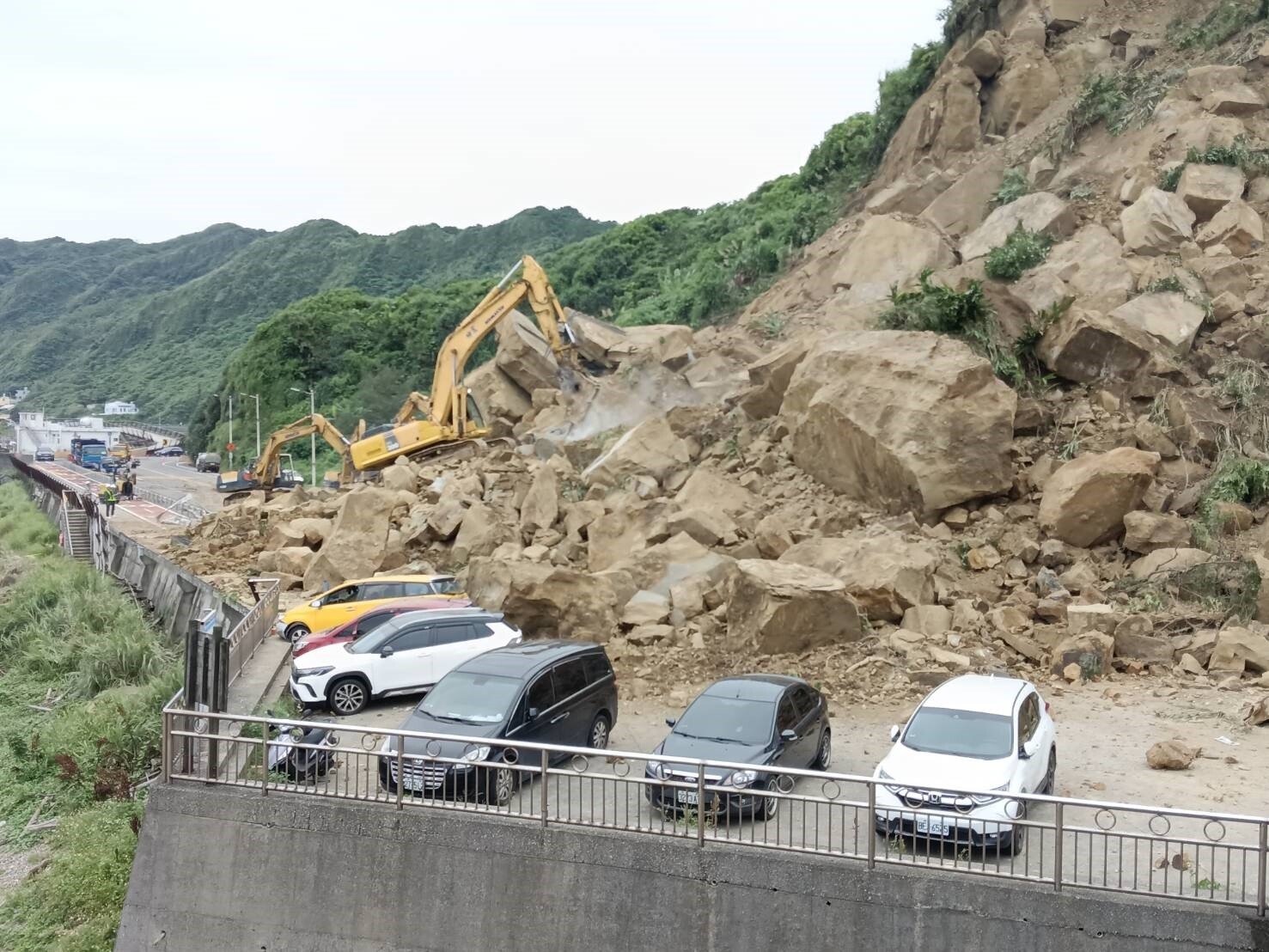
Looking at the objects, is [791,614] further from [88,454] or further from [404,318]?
[404,318]

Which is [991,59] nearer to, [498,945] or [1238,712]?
[1238,712]

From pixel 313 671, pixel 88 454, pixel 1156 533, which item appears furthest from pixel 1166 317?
pixel 88 454

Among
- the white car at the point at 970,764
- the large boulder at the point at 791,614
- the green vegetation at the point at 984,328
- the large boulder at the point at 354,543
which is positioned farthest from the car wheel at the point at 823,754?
the large boulder at the point at 354,543

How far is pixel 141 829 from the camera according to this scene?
11.8 m

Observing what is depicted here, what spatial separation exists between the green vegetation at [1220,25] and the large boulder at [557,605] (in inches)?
929

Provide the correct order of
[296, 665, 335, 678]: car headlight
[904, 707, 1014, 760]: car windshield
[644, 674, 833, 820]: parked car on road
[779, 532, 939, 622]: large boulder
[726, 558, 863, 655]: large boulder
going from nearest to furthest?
1. [644, 674, 833, 820]: parked car on road
2. [904, 707, 1014, 760]: car windshield
3. [296, 665, 335, 678]: car headlight
4. [726, 558, 863, 655]: large boulder
5. [779, 532, 939, 622]: large boulder

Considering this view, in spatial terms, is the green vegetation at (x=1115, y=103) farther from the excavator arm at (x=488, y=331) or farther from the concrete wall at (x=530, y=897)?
the concrete wall at (x=530, y=897)

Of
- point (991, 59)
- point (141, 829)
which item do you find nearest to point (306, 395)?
point (991, 59)

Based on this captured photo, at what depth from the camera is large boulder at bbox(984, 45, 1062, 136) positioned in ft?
109

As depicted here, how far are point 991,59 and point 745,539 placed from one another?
20.4 m

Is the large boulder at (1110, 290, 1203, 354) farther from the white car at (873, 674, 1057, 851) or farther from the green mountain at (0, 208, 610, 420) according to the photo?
the green mountain at (0, 208, 610, 420)

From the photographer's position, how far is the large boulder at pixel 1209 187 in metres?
25.5

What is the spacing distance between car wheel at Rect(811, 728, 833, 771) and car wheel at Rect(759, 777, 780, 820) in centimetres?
190

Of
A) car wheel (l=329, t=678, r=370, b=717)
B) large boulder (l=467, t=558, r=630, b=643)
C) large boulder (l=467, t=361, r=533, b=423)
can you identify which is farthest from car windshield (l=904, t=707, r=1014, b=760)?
large boulder (l=467, t=361, r=533, b=423)
